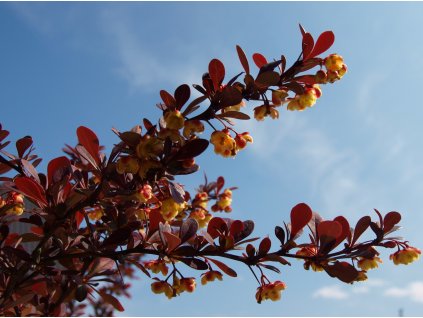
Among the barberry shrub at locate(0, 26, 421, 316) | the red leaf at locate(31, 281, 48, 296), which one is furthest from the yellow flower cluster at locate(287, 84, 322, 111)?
the red leaf at locate(31, 281, 48, 296)

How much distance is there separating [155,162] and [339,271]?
0.68m

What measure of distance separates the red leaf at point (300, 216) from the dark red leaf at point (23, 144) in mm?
1063

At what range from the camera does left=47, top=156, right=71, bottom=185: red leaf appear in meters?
1.57

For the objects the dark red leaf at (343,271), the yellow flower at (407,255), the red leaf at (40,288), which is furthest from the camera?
the red leaf at (40,288)

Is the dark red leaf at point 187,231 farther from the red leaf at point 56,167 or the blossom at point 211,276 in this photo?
the red leaf at point 56,167

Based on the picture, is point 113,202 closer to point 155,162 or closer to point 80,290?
point 155,162

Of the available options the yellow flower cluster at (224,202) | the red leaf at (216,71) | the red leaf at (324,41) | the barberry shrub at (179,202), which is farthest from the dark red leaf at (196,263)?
the yellow flower cluster at (224,202)

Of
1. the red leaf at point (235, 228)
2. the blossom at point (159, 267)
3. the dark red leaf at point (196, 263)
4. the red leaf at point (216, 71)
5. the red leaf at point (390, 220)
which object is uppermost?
the red leaf at point (216, 71)

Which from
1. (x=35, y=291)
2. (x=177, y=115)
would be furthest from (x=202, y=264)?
(x=35, y=291)

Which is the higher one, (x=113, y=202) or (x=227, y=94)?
(x=227, y=94)

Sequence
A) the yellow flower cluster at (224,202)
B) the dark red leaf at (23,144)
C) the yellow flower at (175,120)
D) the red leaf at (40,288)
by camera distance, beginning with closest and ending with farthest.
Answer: the yellow flower at (175,120)
the dark red leaf at (23,144)
the red leaf at (40,288)
the yellow flower cluster at (224,202)

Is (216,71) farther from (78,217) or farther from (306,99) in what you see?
(78,217)

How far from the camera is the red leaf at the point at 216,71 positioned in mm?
1422

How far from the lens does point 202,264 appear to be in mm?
1604
